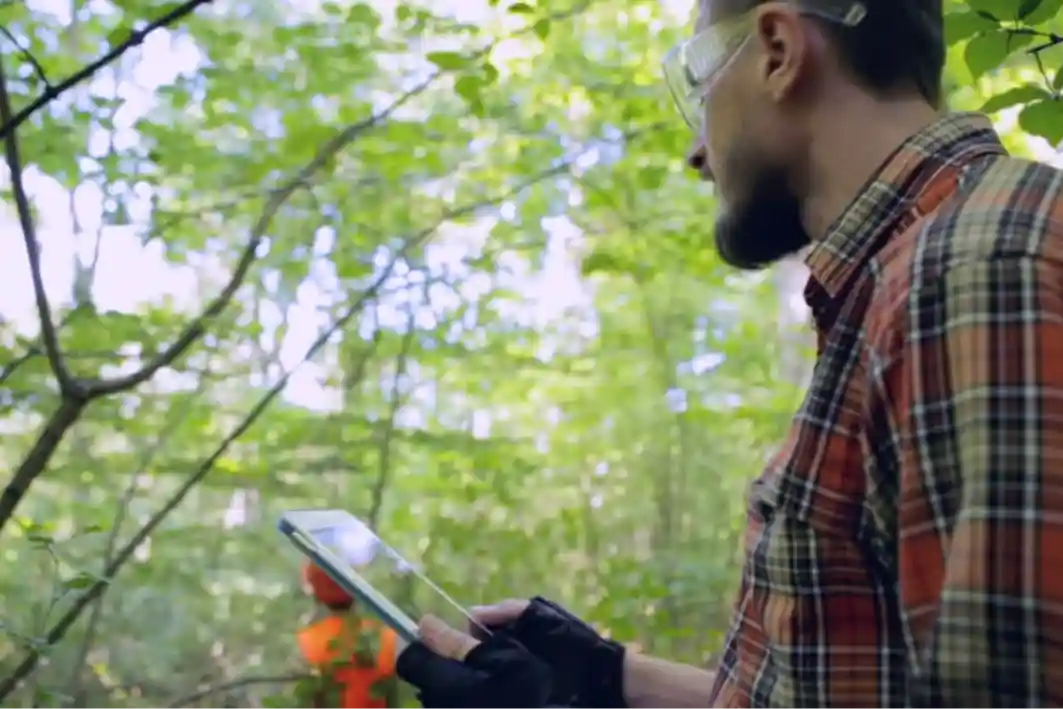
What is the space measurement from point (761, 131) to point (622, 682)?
573 mm

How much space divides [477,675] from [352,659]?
930 mm

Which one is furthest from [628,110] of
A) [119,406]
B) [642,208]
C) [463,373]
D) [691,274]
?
[119,406]

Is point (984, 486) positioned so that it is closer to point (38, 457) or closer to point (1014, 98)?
point (1014, 98)

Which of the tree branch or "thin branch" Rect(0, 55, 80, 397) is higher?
"thin branch" Rect(0, 55, 80, 397)

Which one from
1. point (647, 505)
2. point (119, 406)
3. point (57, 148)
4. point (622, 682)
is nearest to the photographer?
point (622, 682)

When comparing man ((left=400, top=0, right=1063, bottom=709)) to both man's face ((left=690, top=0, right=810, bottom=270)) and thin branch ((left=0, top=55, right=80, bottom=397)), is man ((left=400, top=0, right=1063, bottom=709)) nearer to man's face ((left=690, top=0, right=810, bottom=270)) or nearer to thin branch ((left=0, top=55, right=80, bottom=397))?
man's face ((left=690, top=0, right=810, bottom=270))

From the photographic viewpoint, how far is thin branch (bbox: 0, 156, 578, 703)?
1.45 meters

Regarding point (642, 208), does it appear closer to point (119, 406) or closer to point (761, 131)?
point (119, 406)

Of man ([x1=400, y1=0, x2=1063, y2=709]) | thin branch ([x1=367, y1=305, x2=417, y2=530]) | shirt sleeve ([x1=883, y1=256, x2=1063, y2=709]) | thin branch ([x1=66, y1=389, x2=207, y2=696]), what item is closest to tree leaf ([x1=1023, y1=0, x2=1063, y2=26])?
man ([x1=400, y1=0, x2=1063, y2=709])

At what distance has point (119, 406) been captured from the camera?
2057mm

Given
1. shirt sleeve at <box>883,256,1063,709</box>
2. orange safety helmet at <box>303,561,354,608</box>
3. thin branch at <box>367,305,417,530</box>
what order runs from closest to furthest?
shirt sleeve at <box>883,256,1063,709</box>, orange safety helmet at <box>303,561,354,608</box>, thin branch at <box>367,305,417,530</box>

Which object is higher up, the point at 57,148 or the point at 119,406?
the point at 57,148

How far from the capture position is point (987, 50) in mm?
845

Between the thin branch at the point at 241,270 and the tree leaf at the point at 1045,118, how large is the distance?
1.10 metres
